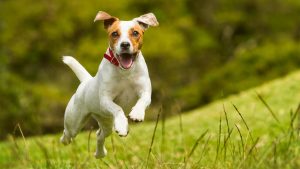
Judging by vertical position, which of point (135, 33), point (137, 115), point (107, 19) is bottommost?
point (137, 115)

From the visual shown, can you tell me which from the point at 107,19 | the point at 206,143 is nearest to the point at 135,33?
the point at 107,19

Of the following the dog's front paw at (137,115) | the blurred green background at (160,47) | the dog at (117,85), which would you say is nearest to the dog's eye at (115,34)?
the dog at (117,85)

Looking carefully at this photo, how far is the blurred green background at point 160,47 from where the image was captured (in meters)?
31.0

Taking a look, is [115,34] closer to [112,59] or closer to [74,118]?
[112,59]

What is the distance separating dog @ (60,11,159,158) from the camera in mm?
6664

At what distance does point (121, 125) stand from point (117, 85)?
779mm

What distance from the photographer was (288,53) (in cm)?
3112

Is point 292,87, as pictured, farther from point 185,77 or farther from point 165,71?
point 185,77

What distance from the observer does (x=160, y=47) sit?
143ft

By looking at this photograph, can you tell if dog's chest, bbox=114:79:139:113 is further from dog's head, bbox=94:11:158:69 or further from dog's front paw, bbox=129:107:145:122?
dog's front paw, bbox=129:107:145:122

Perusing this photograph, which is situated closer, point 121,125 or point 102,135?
point 121,125

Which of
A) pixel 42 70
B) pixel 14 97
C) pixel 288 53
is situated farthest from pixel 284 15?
pixel 14 97

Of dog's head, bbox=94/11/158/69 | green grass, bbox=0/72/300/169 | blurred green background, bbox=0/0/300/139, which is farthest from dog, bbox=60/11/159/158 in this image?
blurred green background, bbox=0/0/300/139

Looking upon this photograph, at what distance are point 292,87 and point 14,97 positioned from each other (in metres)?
11.1
